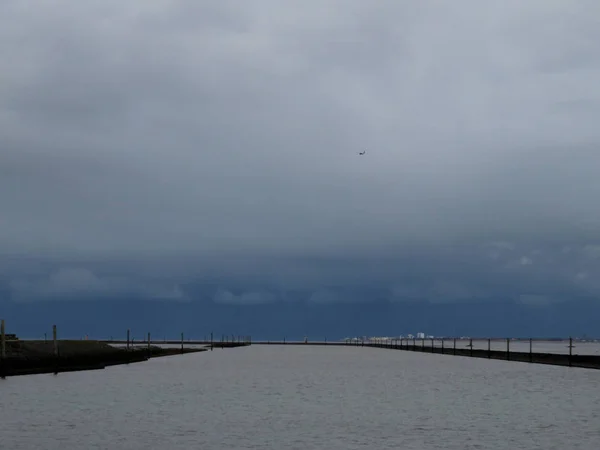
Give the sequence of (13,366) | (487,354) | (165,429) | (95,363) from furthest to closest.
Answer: (487,354) < (95,363) < (13,366) < (165,429)

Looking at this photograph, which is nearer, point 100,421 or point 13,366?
point 100,421

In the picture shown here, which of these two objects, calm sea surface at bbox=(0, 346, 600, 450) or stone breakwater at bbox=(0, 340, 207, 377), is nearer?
calm sea surface at bbox=(0, 346, 600, 450)

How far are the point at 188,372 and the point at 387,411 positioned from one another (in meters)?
58.6

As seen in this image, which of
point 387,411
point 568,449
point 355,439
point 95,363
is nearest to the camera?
point 568,449

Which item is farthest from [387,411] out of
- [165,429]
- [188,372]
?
[188,372]

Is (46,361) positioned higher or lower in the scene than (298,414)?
lower

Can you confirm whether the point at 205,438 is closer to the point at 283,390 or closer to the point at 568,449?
the point at 568,449

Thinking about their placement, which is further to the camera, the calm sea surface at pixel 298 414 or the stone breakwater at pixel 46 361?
the stone breakwater at pixel 46 361

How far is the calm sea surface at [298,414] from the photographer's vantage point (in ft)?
132

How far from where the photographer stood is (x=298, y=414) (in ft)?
174

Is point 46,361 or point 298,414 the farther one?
point 46,361

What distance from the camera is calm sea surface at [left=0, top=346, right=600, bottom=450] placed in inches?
1588

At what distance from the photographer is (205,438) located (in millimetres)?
41531

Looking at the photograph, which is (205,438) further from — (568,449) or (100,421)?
(568,449)
